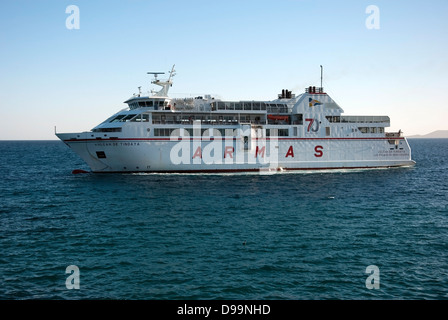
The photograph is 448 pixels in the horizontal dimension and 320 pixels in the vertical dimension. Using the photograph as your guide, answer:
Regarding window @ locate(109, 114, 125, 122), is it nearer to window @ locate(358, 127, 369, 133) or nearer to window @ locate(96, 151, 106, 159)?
window @ locate(96, 151, 106, 159)

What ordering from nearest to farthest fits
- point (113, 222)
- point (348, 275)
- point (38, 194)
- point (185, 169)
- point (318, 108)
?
point (348, 275) → point (113, 222) → point (38, 194) → point (185, 169) → point (318, 108)

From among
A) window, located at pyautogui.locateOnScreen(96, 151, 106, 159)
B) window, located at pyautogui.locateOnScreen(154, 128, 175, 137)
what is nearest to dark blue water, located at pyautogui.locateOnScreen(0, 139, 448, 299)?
window, located at pyautogui.locateOnScreen(96, 151, 106, 159)

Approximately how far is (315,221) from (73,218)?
65.8 feet

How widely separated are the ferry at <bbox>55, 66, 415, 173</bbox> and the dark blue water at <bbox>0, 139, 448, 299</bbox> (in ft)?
25.8

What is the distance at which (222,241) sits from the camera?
2475cm

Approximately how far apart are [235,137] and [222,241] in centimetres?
3171

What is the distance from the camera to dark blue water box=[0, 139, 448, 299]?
18.2 metres

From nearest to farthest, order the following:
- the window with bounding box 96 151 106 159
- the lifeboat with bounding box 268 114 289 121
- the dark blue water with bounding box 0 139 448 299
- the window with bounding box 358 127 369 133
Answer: the dark blue water with bounding box 0 139 448 299, the window with bounding box 96 151 106 159, the lifeboat with bounding box 268 114 289 121, the window with bounding box 358 127 369 133

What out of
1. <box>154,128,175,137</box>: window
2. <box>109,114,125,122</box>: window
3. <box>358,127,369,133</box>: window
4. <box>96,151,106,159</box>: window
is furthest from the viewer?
<box>358,127,369,133</box>: window

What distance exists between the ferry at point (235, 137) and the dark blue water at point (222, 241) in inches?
310

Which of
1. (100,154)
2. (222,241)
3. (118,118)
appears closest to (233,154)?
(118,118)

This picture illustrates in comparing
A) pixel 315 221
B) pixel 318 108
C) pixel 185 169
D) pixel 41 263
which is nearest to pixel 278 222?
pixel 315 221
